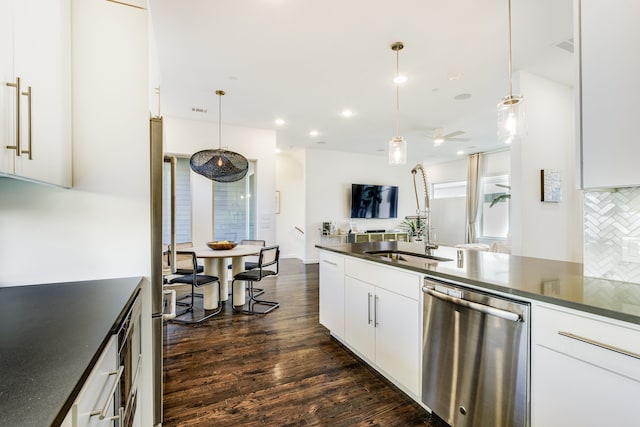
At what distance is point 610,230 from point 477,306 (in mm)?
755

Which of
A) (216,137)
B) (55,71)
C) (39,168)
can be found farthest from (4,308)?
(216,137)

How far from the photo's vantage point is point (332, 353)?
2.63 metres

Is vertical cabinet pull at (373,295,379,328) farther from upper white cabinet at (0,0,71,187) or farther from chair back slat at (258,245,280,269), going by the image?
upper white cabinet at (0,0,71,187)

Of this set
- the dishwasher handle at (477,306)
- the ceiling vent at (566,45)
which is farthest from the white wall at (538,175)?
the dishwasher handle at (477,306)

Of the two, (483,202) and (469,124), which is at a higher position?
(469,124)

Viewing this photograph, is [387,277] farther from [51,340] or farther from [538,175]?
[538,175]

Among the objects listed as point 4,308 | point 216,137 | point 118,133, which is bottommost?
point 4,308

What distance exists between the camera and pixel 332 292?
9.26 ft

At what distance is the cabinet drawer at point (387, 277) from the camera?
73.0 inches

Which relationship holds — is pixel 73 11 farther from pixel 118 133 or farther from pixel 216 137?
pixel 216 137

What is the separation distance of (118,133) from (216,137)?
13.8 feet

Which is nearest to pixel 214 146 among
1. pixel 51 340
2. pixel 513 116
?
pixel 513 116

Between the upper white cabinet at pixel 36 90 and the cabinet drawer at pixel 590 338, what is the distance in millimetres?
2098

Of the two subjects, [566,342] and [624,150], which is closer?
[566,342]
